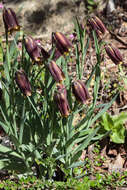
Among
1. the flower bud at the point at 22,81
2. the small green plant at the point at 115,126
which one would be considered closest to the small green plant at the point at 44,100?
the flower bud at the point at 22,81

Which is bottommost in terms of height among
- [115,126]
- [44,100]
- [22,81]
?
[115,126]

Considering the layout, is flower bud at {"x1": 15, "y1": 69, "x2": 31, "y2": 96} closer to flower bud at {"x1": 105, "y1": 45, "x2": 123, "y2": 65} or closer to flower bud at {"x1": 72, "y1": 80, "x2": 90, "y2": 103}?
flower bud at {"x1": 72, "y1": 80, "x2": 90, "y2": 103}

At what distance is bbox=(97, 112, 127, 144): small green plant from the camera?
77.1 inches

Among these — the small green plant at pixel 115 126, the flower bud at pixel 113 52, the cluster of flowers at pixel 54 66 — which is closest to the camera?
the cluster of flowers at pixel 54 66

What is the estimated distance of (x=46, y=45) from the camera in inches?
130

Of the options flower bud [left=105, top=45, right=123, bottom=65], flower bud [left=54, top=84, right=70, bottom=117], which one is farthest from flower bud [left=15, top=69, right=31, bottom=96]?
flower bud [left=105, top=45, right=123, bottom=65]

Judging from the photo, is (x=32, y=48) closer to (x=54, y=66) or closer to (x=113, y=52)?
(x=54, y=66)

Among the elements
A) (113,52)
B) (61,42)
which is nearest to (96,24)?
(113,52)

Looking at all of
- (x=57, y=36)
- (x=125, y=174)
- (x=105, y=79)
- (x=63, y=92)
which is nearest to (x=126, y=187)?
(x=125, y=174)

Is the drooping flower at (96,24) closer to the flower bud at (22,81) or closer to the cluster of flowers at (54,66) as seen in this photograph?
the cluster of flowers at (54,66)

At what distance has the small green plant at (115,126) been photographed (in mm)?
1958

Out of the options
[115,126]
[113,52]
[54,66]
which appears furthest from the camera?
[115,126]

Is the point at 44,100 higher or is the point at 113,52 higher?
the point at 113,52

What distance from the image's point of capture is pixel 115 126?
202 cm
